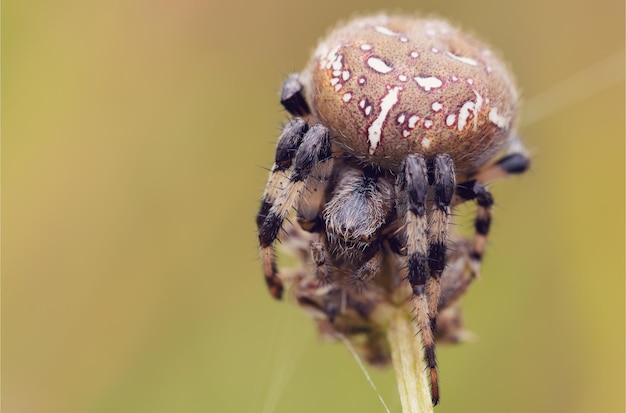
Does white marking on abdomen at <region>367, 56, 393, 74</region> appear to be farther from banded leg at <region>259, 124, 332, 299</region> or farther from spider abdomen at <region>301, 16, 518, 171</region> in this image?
banded leg at <region>259, 124, 332, 299</region>

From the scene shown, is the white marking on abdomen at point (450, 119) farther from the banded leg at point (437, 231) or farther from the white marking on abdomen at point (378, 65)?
the white marking on abdomen at point (378, 65)

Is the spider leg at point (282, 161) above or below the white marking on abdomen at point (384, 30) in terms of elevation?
below

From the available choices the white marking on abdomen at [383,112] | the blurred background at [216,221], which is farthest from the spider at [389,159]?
the blurred background at [216,221]

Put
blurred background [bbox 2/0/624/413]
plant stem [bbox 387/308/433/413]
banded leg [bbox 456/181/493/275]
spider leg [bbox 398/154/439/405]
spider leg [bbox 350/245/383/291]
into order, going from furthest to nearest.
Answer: blurred background [bbox 2/0/624/413] → banded leg [bbox 456/181/493/275] → spider leg [bbox 350/245/383/291] → spider leg [bbox 398/154/439/405] → plant stem [bbox 387/308/433/413]

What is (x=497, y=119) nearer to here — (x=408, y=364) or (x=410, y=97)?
(x=410, y=97)

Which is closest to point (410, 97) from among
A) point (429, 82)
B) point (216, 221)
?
point (429, 82)

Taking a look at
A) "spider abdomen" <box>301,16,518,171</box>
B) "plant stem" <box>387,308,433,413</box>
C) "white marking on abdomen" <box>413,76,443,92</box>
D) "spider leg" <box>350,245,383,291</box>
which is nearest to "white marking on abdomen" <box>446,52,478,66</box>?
"spider abdomen" <box>301,16,518,171</box>
